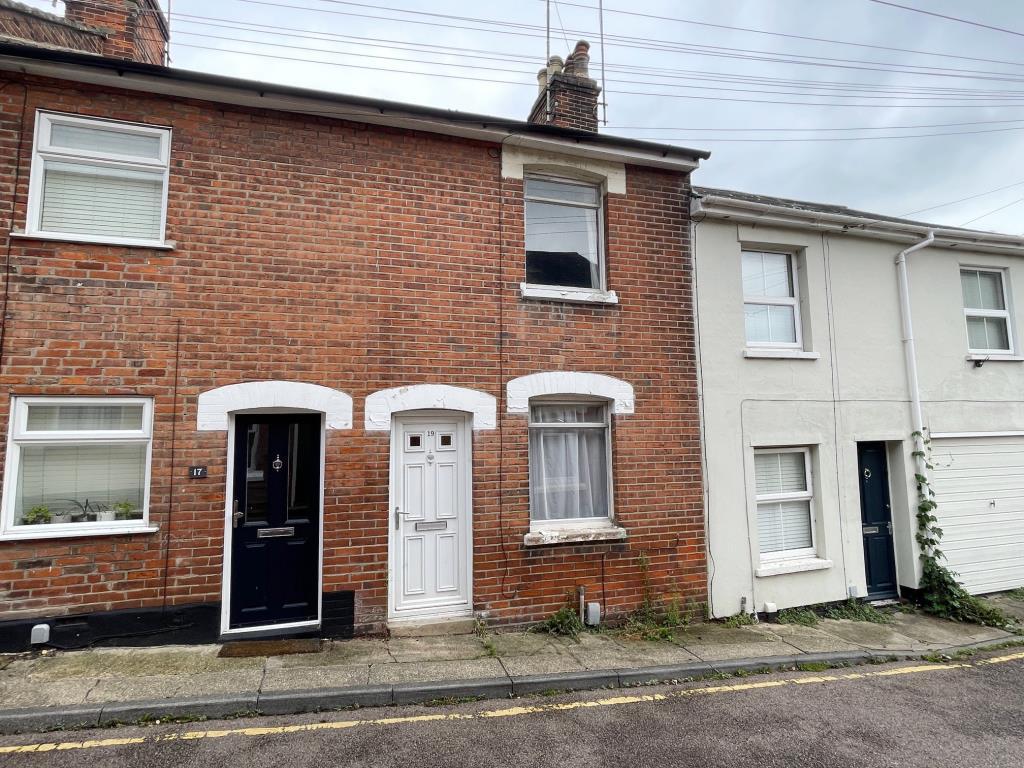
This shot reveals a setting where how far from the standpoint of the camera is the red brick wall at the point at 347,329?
210 inches

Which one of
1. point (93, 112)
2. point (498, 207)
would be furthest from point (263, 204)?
point (498, 207)

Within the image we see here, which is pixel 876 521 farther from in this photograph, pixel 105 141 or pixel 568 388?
pixel 105 141

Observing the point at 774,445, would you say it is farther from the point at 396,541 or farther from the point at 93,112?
the point at 93,112

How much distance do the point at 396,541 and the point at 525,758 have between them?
2.80 meters

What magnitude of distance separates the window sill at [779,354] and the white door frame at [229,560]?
5703mm

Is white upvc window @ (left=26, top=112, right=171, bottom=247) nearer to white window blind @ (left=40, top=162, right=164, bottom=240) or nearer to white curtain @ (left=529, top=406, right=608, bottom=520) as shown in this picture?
white window blind @ (left=40, top=162, right=164, bottom=240)

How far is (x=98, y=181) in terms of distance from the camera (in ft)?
18.6

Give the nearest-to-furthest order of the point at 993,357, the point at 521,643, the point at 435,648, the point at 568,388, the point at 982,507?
the point at 435,648 → the point at 521,643 → the point at 568,388 → the point at 982,507 → the point at 993,357

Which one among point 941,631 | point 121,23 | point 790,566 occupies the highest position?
point 121,23

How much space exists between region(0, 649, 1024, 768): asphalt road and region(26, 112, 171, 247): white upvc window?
4.56 metres

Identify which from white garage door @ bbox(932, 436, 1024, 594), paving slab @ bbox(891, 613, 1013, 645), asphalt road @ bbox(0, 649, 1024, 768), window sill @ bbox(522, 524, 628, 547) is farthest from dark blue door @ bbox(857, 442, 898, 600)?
window sill @ bbox(522, 524, 628, 547)

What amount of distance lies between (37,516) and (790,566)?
869cm

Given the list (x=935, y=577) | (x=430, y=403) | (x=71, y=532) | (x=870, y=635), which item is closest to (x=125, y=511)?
(x=71, y=532)

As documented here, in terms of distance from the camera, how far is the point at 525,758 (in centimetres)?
390
